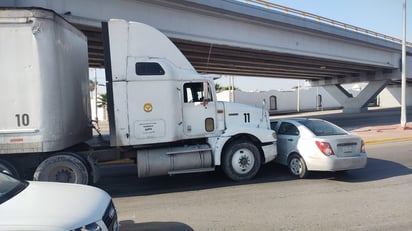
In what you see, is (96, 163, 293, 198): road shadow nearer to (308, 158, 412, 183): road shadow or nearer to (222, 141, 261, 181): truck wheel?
(222, 141, 261, 181): truck wheel

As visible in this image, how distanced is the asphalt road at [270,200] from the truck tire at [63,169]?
81 cm

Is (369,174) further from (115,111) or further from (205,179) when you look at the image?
(115,111)

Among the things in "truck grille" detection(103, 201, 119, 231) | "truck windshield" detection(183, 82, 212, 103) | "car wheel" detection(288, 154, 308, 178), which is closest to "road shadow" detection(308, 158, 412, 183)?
"car wheel" detection(288, 154, 308, 178)

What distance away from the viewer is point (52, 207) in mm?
3498

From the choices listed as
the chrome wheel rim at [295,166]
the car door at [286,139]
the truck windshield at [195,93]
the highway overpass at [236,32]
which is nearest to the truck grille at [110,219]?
the truck windshield at [195,93]

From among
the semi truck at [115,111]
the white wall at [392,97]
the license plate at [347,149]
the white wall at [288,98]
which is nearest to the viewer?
the semi truck at [115,111]

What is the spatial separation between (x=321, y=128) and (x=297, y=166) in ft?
3.69

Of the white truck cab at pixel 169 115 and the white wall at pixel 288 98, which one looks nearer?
the white truck cab at pixel 169 115

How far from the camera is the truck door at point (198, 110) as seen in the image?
8406mm

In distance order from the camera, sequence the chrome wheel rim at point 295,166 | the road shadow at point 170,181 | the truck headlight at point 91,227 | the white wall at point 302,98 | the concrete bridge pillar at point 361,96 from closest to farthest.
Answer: the truck headlight at point 91,227
the road shadow at point 170,181
the chrome wheel rim at point 295,166
the concrete bridge pillar at point 361,96
the white wall at point 302,98

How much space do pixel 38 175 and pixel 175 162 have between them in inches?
109

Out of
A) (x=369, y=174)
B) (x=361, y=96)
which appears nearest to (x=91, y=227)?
(x=369, y=174)

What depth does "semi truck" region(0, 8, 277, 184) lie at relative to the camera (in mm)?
6934

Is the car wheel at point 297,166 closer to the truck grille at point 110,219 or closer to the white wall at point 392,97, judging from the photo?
the truck grille at point 110,219
